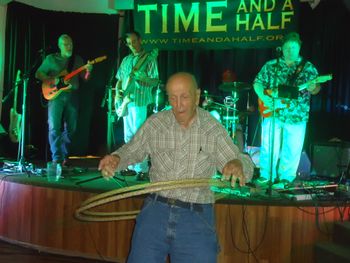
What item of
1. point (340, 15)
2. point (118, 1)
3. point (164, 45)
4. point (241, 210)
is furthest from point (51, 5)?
point (241, 210)

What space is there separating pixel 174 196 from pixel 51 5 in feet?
24.5

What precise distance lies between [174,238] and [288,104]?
3634 mm

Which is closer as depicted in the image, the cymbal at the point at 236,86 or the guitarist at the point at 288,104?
the guitarist at the point at 288,104

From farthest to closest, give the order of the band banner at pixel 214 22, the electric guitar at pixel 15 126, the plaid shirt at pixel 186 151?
the electric guitar at pixel 15 126 → the band banner at pixel 214 22 → the plaid shirt at pixel 186 151

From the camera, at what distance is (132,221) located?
5070mm

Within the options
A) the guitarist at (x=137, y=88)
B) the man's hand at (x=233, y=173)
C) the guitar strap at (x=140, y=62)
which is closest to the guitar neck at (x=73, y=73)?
the guitarist at (x=137, y=88)

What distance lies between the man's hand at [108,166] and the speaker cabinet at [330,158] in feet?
14.3

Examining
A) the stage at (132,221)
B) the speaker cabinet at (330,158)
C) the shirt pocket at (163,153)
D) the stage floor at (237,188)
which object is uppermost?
the shirt pocket at (163,153)

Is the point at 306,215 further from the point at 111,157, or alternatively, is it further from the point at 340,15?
the point at 340,15

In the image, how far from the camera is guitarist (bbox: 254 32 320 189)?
234 inches

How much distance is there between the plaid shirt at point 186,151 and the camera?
119 inches

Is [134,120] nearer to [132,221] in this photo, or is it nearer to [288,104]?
[132,221]

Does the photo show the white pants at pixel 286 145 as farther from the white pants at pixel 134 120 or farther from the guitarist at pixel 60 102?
the guitarist at pixel 60 102

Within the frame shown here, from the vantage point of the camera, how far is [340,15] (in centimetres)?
756
